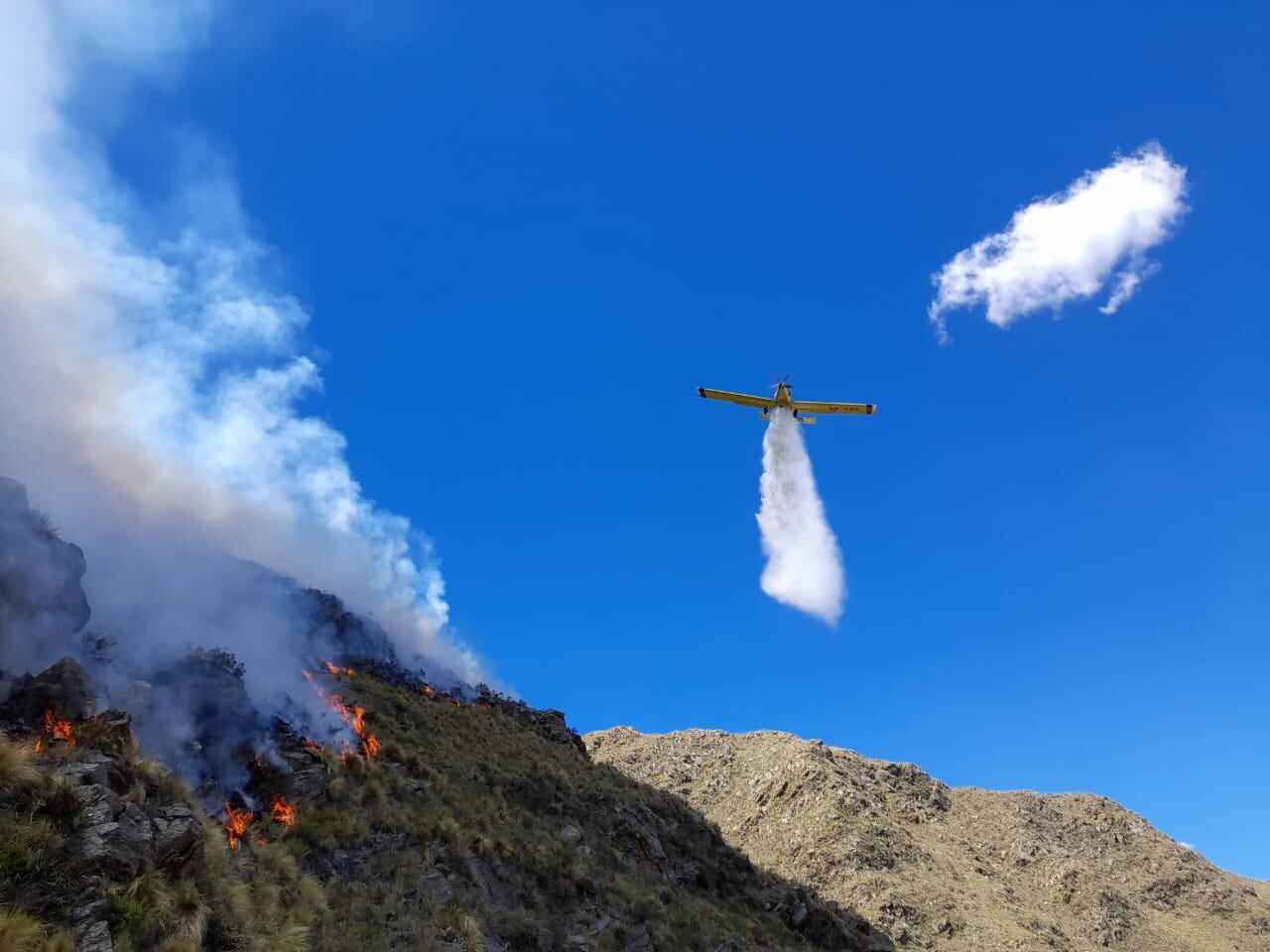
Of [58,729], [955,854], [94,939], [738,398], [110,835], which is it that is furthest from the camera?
[955,854]

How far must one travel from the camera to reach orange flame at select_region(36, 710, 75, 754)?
57.8 ft

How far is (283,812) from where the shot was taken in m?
23.6

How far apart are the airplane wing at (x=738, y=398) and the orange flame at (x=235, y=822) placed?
35841mm

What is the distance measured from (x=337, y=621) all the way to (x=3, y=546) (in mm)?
29336

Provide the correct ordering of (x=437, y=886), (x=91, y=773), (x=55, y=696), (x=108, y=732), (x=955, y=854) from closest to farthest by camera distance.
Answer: (x=91, y=773) < (x=108, y=732) < (x=55, y=696) < (x=437, y=886) < (x=955, y=854)

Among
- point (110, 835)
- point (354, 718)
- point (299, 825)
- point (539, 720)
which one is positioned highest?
point (539, 720)

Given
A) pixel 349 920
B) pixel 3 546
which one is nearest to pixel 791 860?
pixel 349 920

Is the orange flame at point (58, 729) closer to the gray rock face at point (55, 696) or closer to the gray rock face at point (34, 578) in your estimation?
the gray rock face at point (55, 696)

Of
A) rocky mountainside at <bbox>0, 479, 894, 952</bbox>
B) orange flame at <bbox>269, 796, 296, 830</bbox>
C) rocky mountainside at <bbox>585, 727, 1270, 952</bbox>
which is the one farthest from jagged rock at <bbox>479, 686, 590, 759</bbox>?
orange flame at <bbox>269, 796, 296, 830</bbox>

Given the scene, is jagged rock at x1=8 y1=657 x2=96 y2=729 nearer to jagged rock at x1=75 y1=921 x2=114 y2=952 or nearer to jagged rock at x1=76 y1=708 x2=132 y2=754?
jagged rock at x1=76 y1=708 x2=132 y2=754

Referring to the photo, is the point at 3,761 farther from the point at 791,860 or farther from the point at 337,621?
the point at 791,860

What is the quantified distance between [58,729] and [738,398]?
40.5m

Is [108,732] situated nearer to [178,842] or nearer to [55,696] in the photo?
[55,696]

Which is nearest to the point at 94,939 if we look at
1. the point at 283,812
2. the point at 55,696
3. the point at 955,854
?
the point at 55,696
